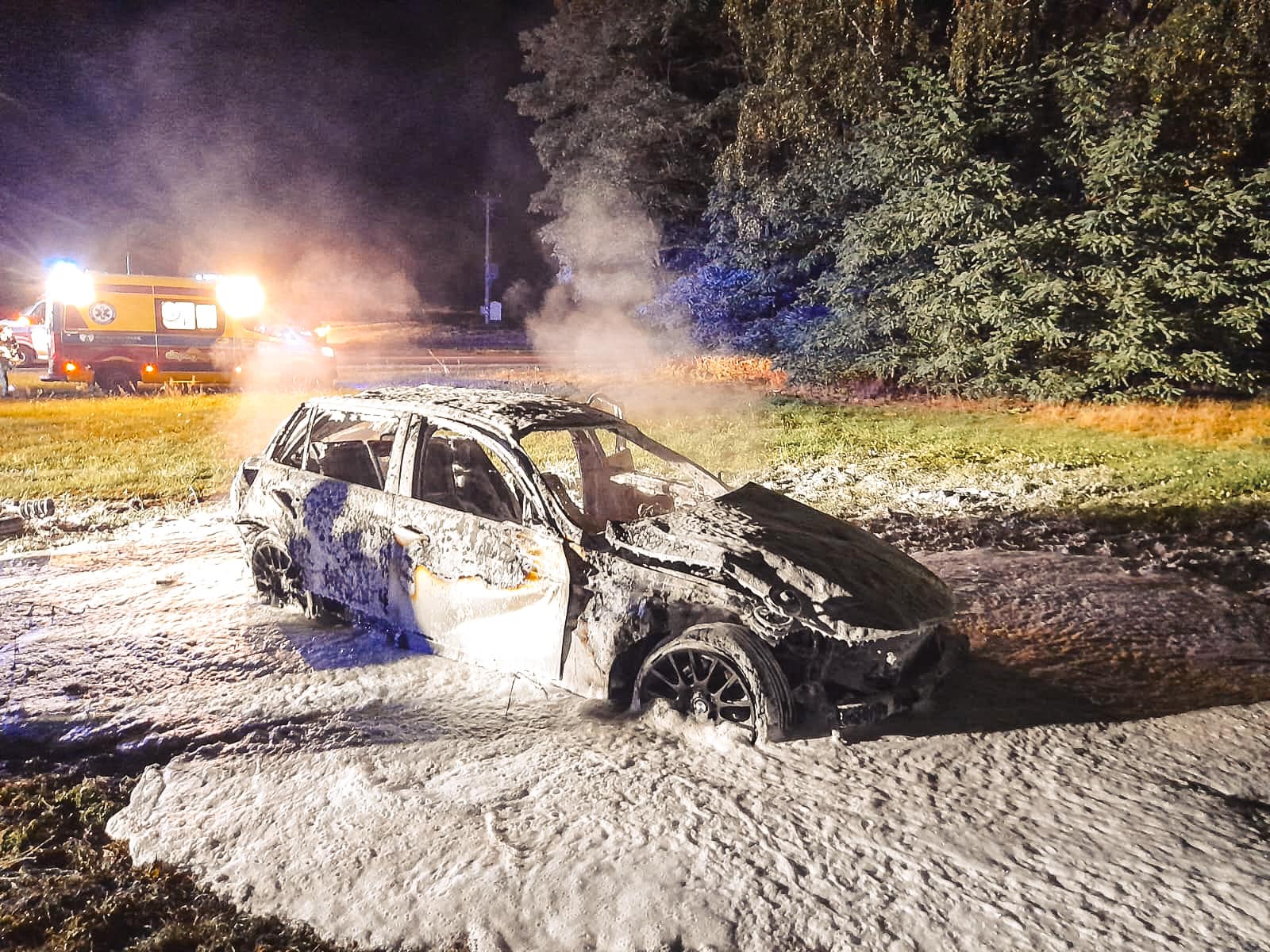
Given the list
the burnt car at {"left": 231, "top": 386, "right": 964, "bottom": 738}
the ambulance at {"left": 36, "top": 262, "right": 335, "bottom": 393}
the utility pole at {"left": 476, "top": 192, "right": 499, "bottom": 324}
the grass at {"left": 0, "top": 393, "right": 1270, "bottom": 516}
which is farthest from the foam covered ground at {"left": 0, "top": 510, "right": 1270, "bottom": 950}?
the utility pole at {"left": 476, "top": 192, "right": 499, "bottom": 324}

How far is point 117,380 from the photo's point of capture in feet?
55.2

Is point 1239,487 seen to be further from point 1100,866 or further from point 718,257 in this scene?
point 718,257

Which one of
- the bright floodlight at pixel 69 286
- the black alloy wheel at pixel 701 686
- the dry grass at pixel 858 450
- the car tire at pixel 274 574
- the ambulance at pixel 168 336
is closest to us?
the black alloy wheel at pixel 701 686

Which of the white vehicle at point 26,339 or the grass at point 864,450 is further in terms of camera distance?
the white vehicle at point 26,339

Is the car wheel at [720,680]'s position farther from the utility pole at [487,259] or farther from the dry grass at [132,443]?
the utility pole at [487,259]

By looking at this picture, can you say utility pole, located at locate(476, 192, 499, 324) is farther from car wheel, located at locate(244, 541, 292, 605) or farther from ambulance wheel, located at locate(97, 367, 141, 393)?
car wheel, located at locate(244, 541, 292, 605)

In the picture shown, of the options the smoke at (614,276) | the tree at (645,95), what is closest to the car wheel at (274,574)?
the smoke at (614,276)

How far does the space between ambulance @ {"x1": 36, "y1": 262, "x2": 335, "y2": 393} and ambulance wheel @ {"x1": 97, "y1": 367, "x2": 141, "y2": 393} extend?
0.01 metres

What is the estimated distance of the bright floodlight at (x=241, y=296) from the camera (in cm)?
1689

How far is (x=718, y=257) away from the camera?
2091cm

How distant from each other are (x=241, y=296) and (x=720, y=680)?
15.9m

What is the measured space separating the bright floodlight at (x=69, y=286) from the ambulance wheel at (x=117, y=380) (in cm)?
122

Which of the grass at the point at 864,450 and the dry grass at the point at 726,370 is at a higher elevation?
the dry grass at the point at 726,370

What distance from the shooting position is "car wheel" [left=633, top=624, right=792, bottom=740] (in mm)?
3637
